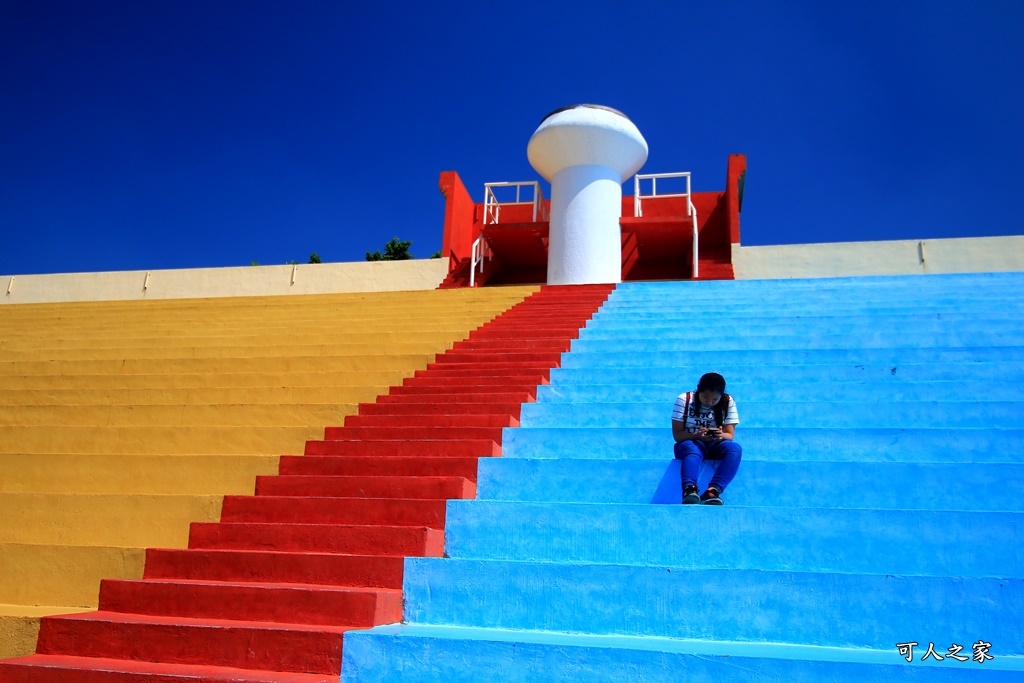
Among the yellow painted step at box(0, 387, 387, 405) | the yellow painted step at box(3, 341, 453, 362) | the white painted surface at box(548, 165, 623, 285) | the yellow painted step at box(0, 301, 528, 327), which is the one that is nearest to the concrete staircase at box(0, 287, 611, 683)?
the yellow painted step at box(0, 387, 387, 405)

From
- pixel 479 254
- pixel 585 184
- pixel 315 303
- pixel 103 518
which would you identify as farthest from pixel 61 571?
pixel 479 254

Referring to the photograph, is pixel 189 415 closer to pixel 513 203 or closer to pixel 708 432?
pixel 708 432

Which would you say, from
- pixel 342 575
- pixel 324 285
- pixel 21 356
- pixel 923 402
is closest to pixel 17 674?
pixel 342 575

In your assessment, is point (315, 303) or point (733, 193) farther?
point (733, 193)

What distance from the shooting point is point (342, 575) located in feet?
10.5

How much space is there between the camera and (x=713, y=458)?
3695mm

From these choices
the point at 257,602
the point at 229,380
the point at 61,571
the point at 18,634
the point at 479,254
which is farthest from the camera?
the point at 479,254

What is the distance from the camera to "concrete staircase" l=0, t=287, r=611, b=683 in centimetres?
279

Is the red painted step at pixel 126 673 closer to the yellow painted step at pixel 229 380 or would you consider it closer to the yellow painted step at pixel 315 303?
the yellow painted step at pixel 229 380

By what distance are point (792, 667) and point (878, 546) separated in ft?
3.19

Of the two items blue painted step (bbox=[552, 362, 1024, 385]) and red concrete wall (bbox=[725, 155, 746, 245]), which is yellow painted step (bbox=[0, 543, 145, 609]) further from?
red concrete wall (bbox=[725, 155, 746, 245])

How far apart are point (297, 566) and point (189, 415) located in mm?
2454

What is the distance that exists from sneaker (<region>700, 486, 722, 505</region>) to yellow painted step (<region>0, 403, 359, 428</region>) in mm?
2531

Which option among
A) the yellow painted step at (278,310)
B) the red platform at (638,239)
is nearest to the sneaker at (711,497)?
the yellow painted step at (278,310)
